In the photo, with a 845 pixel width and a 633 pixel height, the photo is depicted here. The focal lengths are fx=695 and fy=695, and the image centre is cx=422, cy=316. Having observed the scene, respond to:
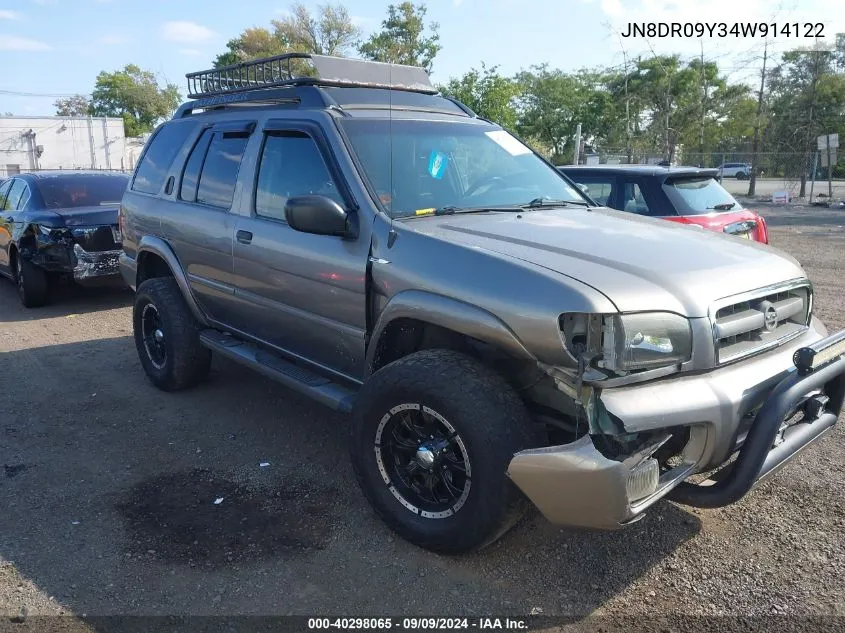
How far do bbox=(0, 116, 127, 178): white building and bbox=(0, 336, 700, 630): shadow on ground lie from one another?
163ft

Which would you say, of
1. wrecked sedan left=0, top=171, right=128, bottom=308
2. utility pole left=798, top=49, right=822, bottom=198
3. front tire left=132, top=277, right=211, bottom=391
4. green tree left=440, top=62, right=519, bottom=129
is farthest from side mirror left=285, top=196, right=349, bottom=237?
utility pole left=798, top=49, right=822, bottom=198

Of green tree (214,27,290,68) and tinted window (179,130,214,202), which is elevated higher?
green tree (214,27,290,68)

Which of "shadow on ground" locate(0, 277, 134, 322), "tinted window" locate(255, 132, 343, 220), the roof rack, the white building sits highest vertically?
the white building

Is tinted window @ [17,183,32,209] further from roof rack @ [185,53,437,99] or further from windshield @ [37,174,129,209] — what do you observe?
roof rack @ [185,53,437,99]

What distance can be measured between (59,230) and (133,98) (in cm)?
7344

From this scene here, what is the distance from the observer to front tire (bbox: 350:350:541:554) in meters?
2.81

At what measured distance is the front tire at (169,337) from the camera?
515 centimetres

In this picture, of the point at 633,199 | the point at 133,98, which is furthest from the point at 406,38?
the point at 133,98

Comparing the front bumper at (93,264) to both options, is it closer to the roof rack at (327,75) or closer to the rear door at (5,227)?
the rear door at (5,227)

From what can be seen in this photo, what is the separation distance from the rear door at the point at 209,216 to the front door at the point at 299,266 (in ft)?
0.66

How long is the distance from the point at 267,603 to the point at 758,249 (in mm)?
2839

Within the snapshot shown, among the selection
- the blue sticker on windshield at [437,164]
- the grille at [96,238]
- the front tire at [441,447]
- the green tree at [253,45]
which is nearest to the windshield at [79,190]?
the grille at [96,238]

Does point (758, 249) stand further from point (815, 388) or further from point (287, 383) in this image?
point (287, 383)

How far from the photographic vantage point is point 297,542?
3352 millimetres
